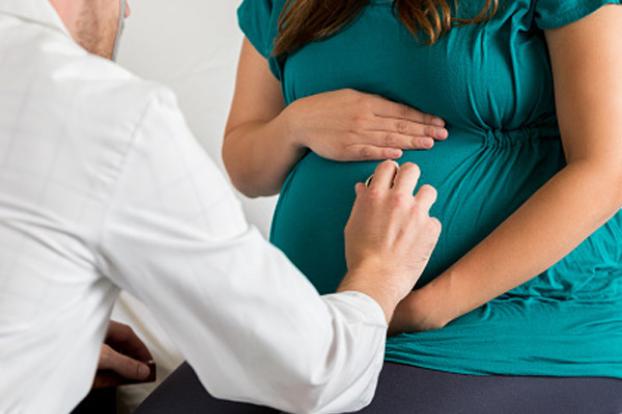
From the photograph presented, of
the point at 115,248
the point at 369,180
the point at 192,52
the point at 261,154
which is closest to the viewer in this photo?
the point at 115,248

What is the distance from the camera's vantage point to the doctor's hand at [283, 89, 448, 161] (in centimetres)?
Result: 136

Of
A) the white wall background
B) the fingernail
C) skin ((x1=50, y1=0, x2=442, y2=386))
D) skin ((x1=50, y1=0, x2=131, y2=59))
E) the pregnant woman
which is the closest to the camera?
skin ((x1=50, y1=0, x2=131, y2=59))

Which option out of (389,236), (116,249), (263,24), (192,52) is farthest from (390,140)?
(192,52)

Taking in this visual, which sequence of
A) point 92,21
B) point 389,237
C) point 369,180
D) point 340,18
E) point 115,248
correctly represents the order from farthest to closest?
point 340,18 → point 369,180 → point 389,237 → point 92,21 → point 115,248

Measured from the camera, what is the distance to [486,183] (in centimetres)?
133

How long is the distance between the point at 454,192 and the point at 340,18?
1.02 feet

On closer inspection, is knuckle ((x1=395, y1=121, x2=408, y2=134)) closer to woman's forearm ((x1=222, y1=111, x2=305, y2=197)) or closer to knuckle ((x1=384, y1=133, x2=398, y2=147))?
knuckle ((x1=384, y1=133, x2=398, y2=147))

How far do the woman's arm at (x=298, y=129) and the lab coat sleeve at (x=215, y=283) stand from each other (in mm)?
447

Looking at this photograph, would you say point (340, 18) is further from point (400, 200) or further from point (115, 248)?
point (115, 248)

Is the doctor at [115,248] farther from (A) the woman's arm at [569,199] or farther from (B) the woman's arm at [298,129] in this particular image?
(B) the woman's arm at [298,129]

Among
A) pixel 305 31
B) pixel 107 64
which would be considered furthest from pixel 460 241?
pixel 107 64

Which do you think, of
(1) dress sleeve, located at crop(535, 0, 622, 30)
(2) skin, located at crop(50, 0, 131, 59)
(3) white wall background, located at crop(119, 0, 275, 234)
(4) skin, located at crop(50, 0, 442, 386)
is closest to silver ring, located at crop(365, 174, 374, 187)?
(4) skin, located at crop(50, 0, 442, 386)

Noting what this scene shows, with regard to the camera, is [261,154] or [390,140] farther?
[261,154]

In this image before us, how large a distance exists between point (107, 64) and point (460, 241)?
0.63m
